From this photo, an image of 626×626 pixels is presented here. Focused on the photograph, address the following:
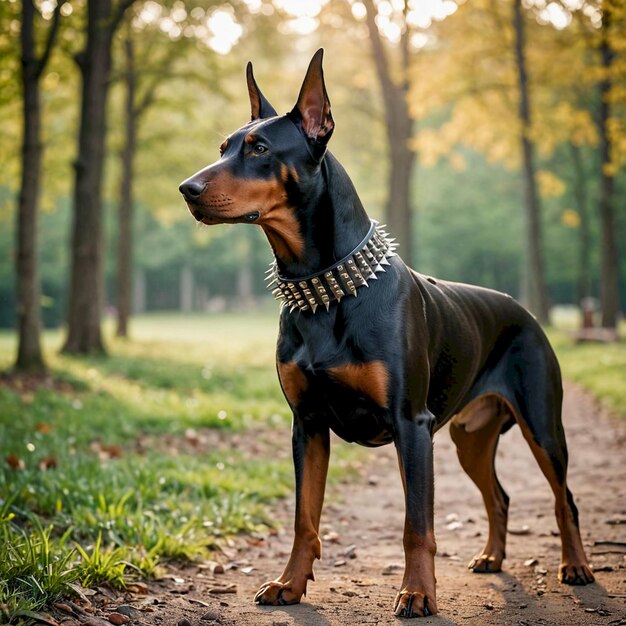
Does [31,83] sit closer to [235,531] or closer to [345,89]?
[235,531]

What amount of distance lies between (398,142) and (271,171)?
60.1ft

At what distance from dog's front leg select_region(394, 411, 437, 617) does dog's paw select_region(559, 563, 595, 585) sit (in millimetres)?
1016

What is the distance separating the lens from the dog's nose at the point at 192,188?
3.37m

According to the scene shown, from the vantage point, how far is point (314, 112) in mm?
3668

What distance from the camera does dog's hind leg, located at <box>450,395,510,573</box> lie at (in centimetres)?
465

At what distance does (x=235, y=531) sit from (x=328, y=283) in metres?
2.26

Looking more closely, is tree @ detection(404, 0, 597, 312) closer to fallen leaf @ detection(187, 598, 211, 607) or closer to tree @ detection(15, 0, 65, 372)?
tree @ detection(15, 0, 65, 372)

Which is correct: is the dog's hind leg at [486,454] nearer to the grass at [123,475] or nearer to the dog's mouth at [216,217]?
the grass at [123,475]

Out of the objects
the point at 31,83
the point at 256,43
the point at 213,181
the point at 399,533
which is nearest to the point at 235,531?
the point at 399,533

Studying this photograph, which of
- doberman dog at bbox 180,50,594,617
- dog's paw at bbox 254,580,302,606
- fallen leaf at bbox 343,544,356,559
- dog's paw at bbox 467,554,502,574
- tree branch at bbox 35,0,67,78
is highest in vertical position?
tree branch at bbox 35,0,67,78

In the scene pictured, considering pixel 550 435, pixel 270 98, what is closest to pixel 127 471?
pixel 550 435

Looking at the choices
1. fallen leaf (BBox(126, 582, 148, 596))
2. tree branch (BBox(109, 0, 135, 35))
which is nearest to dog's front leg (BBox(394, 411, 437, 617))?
fallen leaf (BBox(126, 582, 148, 596))

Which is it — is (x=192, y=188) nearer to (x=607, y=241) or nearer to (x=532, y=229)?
(x=607, y=241)

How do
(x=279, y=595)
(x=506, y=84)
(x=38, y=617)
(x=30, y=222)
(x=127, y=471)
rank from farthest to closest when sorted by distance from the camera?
(x=506, y=84) < (x=30, y=222) < (x=127, y=471) < (x=279, y=595) < (x=38, y=617)
